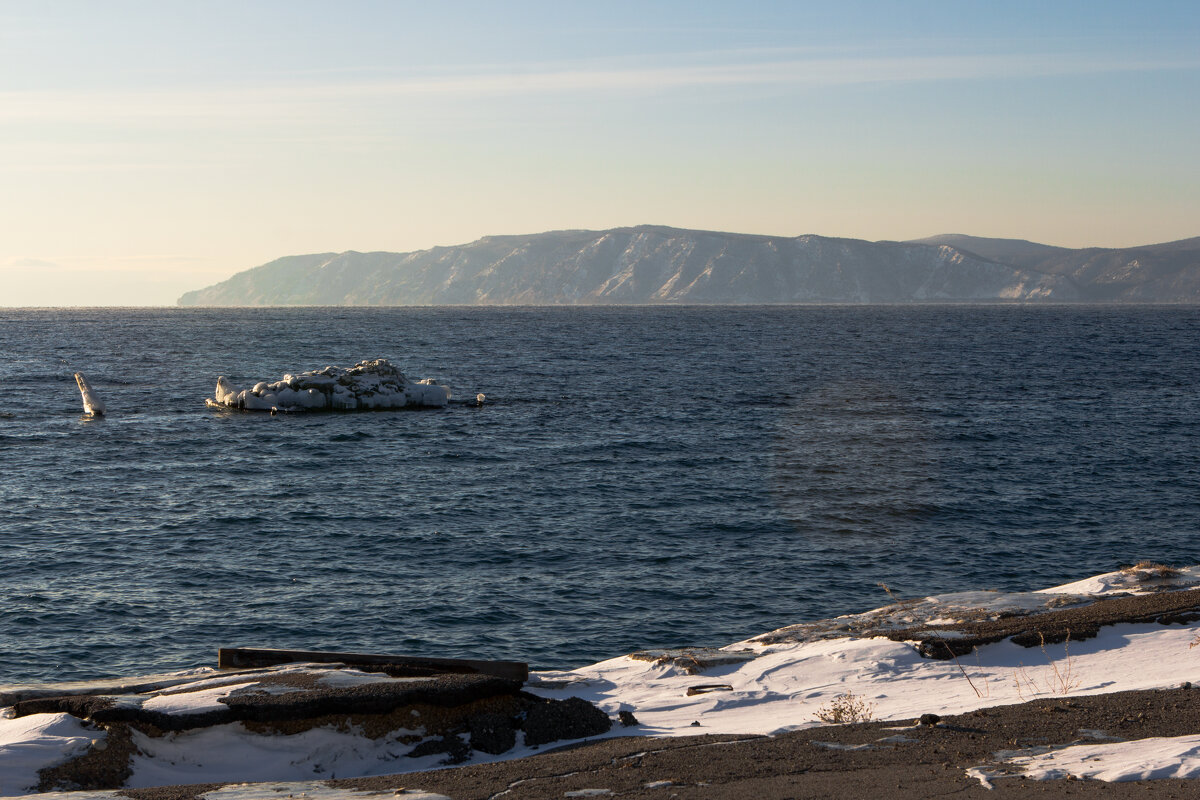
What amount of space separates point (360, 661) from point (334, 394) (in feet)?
152

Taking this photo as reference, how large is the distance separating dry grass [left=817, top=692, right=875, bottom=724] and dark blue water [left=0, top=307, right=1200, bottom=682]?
8003 millimetres

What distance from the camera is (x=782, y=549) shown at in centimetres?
2669

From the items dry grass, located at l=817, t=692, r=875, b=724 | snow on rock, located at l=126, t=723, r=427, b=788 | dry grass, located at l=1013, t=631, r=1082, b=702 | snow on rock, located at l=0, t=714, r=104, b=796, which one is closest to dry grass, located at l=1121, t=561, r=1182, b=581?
dry grass, located at l=1013, t=631, r=1082, b=702

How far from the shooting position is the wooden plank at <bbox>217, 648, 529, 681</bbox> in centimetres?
1173

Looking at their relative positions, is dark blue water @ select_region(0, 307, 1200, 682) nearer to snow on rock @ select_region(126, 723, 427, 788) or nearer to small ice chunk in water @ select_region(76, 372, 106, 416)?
small ice chunk in water @ select_region(76, 372, 106, 416)

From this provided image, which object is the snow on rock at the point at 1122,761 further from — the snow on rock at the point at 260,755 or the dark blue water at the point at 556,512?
the dark blue water at the point at 556,512

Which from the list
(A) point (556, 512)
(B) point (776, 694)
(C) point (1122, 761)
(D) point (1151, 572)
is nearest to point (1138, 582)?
(D) point (1151, 572)

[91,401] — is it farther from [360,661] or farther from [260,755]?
[260,755]

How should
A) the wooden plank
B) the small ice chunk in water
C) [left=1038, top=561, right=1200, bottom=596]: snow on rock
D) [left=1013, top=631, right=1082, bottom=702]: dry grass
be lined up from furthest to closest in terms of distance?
1. the small ice chunk in water
2. [left=1038, top=561, right=1200, bottom=596]: snow on rock
3. the wooden plank
4. [left=1013, top=631, right=1082, bottom=702]: dry grass

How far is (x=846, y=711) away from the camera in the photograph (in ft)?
36.2

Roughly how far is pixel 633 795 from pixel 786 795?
1244 millimetres

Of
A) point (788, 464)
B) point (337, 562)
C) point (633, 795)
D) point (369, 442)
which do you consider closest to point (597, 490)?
point (788, 464)

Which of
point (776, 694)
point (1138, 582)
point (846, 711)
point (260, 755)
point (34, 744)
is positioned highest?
point (34, 744)

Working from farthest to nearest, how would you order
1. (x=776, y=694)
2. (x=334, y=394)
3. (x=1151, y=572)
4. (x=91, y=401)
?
(x=334, y=394) → (x=91, y=401) → (x=1151, y=572) → (x=776, y=694)
